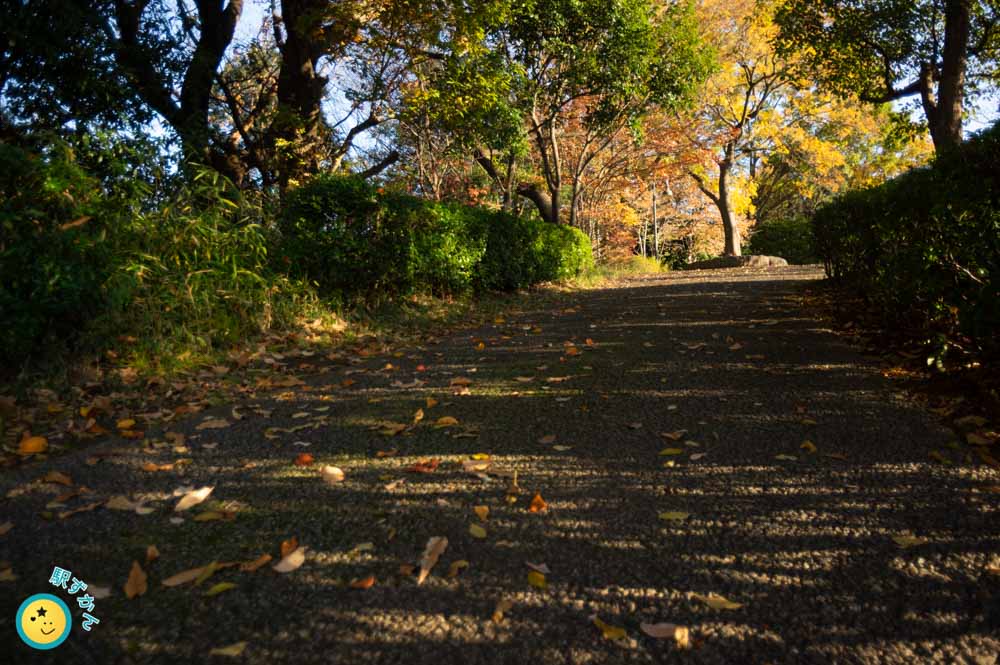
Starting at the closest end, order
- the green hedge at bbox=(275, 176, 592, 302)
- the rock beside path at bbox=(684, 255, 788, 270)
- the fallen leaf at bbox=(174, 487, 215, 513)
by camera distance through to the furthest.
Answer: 1. the fallen leaf at bbox=(174, 487, 215, 513)
2. the green hedge at bbox=(275, 176, 592, 302)
3. the rock beside path at bbox=(684, 255, 788, 270)

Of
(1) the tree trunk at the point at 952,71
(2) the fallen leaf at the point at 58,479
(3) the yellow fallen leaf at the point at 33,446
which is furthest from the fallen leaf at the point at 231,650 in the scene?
(1) the tree trunk at the point at 952,71

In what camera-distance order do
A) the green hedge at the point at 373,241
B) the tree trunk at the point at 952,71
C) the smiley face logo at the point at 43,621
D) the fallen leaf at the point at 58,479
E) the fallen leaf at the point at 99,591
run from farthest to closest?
the tree trunk at the point at 952,71 → the green hedge at the point at 373,241 → the fallen leaf at the point at 58,479 → the fallen leaf at the point at 99,591 → the smiley face logo at the point at 43,621

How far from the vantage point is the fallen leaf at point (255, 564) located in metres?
2.22

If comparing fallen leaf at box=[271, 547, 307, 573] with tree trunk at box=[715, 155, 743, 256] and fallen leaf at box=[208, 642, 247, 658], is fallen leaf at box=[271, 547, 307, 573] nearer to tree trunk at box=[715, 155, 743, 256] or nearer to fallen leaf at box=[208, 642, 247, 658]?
fallen leaf at box=[208, 642, 247, 658]

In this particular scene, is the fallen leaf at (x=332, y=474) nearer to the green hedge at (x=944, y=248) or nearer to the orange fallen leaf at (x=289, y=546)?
the orange fallen leaf at (x=289, y=546)

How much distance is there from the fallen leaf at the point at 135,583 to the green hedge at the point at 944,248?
4.15 metres

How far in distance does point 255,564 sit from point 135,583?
0.38 meters

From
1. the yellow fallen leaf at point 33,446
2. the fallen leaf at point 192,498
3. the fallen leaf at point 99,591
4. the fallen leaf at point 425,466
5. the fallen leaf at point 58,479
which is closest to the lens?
the fallen leaf at point 99,591

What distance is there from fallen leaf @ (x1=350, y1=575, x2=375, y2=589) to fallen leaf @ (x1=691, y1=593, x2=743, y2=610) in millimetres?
1066

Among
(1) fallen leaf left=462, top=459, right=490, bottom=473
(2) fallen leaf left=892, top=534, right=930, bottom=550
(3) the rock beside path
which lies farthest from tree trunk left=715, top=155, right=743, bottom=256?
(2) fallen leaf left=892, top=534, right=930, bottom=550

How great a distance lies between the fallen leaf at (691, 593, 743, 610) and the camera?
198cm

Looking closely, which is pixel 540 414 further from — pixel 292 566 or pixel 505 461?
pixel 292 566

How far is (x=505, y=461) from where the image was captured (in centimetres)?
318

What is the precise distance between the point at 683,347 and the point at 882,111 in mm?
22786
